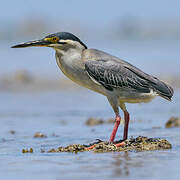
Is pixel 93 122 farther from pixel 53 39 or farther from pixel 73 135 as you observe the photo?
pixel 53 39

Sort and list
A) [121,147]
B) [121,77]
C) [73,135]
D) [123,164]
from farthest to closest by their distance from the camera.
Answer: [73,135] → [121,77] → [121,147] → [123,164]

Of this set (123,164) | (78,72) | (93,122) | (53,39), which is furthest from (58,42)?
(93,122)

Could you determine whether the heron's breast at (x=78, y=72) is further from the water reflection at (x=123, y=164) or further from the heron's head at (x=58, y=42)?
the water reflection at (x=123, y=164)

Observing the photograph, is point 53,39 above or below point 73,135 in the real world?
above

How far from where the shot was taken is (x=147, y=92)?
33.1 ft

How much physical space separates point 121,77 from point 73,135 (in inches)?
86.9

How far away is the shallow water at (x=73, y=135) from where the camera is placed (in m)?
7.38

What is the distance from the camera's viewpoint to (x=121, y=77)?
10031 mm

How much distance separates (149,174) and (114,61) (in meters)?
3.45

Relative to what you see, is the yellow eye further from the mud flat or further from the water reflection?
the water reflection

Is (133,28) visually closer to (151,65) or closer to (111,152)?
(151,65)

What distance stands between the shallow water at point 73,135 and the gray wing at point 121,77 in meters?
1.05

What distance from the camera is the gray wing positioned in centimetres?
986

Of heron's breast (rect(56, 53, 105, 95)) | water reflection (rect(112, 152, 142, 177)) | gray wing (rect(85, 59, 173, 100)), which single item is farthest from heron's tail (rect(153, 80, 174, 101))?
water reflection (rect(112, 152, 142, 177))
